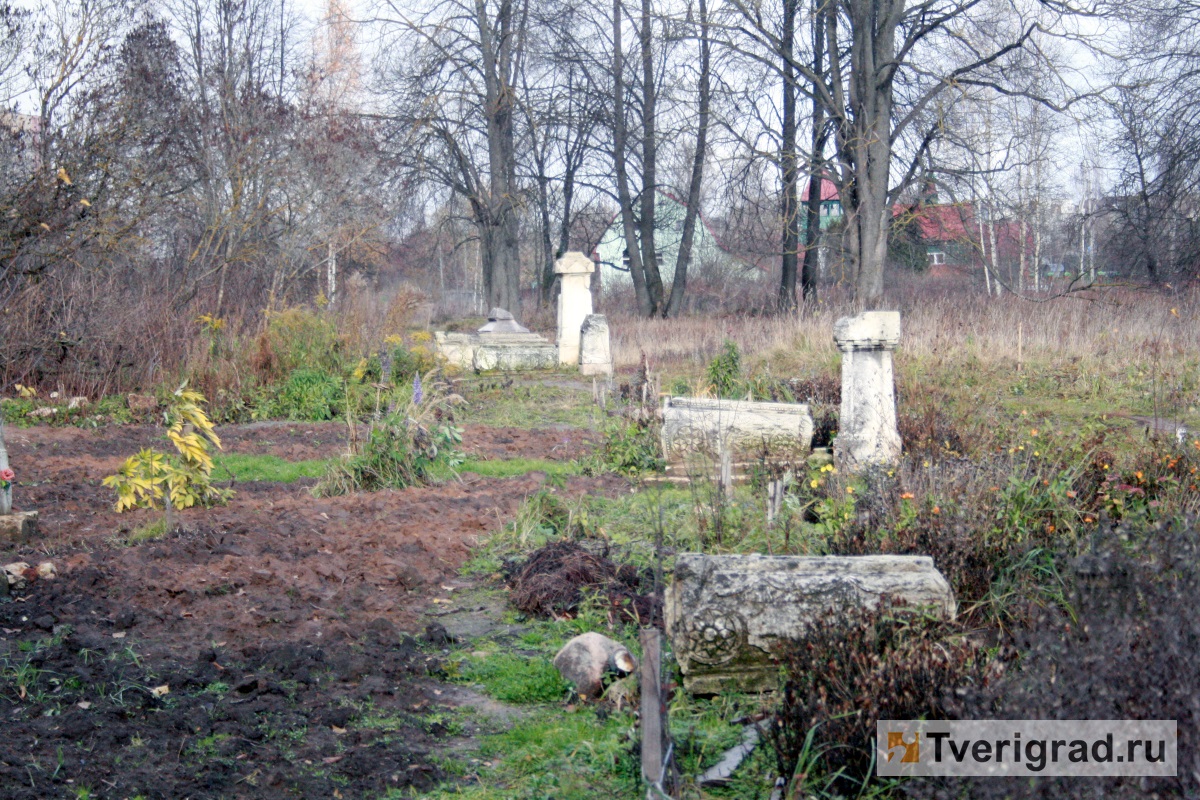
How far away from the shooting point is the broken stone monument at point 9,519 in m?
5.67

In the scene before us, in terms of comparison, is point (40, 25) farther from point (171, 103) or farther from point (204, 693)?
point (204, 693)

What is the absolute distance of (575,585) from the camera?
15.9ft

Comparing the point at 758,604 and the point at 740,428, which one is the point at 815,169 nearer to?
the point at 740,428

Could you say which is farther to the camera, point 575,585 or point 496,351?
point 496,351

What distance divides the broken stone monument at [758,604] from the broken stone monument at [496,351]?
1286 cm

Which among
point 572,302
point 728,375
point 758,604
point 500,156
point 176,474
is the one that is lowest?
point 758,604

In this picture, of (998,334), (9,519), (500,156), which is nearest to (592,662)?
(9,519)

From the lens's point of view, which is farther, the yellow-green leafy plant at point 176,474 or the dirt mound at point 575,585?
the yellow-green leafy plant at point 176,474

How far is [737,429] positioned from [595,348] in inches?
312

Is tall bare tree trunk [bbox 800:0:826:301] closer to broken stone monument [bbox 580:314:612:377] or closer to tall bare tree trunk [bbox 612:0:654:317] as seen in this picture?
broken stone monument [bbox 580:314:612:377]

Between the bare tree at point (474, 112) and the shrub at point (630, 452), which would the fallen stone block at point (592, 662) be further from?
the bare tree at point (474, 112)

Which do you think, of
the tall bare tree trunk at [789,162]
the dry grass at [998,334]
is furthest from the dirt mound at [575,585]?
the tall bare tree trunk at [789,162]

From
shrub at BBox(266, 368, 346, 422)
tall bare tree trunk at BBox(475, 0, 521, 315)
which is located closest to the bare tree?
tall bare tree trunk at BBox(475, 0, 521, 315)

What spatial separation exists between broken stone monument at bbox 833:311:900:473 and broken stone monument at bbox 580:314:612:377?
8.45 meters
